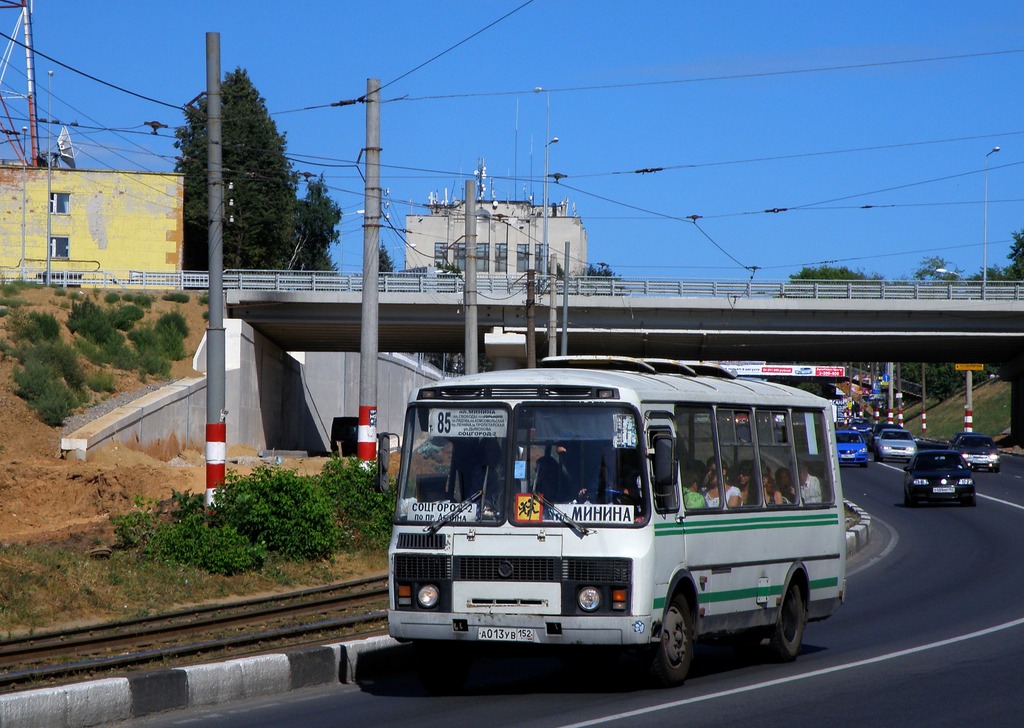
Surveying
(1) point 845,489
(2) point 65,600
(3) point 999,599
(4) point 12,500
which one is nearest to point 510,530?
(2) point 65,600

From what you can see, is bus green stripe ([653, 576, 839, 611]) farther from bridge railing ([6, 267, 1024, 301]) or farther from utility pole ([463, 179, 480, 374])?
bridge railing ([6, 267, 1024, 301])

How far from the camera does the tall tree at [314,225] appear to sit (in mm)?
94375

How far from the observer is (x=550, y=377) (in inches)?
390

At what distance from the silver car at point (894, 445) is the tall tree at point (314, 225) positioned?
4723 cm

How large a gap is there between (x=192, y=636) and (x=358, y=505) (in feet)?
27.5

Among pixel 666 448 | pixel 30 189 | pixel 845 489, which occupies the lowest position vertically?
pixel 845 489

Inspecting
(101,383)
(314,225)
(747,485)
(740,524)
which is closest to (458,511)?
(740,524)

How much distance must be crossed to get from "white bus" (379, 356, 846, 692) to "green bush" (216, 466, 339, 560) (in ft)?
29.6

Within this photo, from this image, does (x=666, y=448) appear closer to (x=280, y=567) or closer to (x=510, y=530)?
(x=510, y=530)

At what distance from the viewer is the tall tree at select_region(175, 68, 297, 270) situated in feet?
250

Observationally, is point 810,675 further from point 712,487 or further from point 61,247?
point 61,247

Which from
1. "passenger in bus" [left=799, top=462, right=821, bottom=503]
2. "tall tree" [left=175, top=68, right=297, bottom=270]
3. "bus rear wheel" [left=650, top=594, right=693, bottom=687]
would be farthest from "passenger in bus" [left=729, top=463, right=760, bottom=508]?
"tall tree" [left=175, top=68, right=297, bottom=270]

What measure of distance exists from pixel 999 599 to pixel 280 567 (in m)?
10.4

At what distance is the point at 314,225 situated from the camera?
95625 mm
